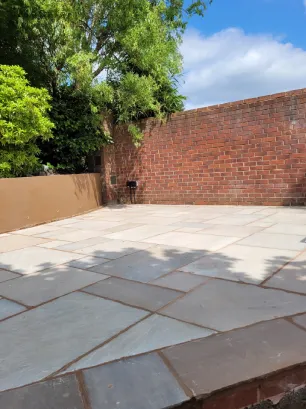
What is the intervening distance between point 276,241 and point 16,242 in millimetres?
3792

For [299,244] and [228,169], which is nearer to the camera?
[299,244]

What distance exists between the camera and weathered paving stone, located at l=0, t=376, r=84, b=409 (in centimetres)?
130

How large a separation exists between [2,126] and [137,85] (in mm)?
3495

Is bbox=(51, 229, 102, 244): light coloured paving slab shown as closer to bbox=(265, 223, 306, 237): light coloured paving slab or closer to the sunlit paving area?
the sunlit paving area

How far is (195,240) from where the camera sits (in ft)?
13.8

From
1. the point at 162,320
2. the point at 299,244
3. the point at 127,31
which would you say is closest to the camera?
the point at 162,320

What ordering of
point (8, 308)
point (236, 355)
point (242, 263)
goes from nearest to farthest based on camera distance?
point (236, 355) → point (8, 308) → point (242, 263)

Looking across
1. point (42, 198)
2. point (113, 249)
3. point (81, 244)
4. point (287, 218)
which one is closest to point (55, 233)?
point (81, 244)

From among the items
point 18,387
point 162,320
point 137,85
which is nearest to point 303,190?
point 137,85

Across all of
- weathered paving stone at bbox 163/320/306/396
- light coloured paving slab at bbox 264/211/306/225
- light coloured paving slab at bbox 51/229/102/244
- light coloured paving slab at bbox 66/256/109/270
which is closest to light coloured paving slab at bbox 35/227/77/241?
light coloured paving slab at bbox 51/229/102/244

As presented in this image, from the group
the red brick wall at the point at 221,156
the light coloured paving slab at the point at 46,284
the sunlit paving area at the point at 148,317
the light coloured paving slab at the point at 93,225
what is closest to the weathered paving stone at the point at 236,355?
the sunlit paving area at the point at 148,317

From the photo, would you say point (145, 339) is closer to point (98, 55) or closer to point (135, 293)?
point (135, 293)

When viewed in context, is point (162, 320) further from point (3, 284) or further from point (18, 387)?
point (3, 284)

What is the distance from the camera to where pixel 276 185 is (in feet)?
22.7
